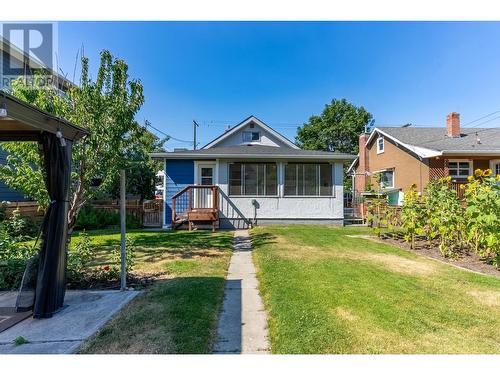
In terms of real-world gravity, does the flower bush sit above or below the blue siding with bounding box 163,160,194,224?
below

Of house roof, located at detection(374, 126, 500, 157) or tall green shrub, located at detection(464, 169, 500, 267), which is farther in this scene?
house roof, located at detection(374, 126, 500, 157)

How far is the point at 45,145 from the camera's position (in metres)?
3.71

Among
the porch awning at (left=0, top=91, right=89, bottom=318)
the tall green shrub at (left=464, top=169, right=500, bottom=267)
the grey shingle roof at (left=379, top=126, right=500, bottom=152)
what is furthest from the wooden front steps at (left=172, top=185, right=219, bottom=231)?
the grey shingle roof at (left=379, top=126, right=500, bottom=152)

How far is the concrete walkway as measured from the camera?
9.18 ft

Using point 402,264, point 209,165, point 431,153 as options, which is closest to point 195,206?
point 209,165

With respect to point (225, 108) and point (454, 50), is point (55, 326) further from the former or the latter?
point (225, 108)

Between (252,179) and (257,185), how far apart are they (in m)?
0.34

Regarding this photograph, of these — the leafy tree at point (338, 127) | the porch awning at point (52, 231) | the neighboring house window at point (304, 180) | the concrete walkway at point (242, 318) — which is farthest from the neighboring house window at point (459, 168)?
the leafy tree at point (338, 127)

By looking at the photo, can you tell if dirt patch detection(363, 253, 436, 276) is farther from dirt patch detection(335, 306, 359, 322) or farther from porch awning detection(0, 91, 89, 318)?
porch awning detection(0, 91, 89, 318)

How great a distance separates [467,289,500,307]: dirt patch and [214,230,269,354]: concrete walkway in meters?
3.02

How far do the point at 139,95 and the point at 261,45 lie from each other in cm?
675

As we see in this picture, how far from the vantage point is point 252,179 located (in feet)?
42.5

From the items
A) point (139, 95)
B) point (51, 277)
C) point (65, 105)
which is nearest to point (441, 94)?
point (139, 95)

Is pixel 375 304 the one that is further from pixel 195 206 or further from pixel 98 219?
pixel 98 219
